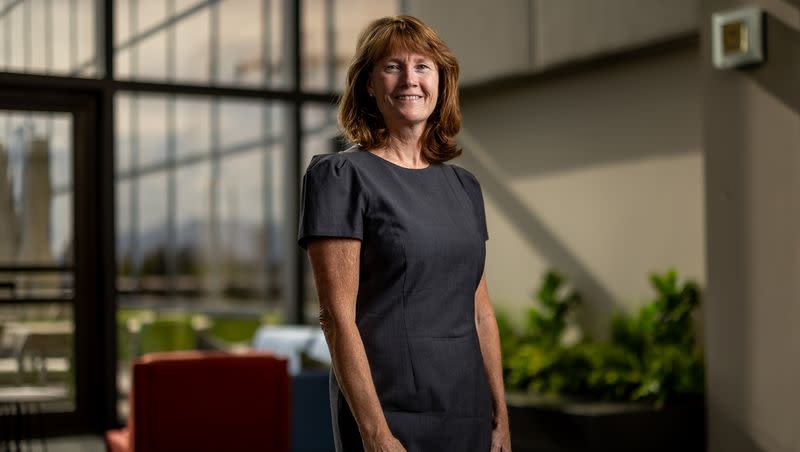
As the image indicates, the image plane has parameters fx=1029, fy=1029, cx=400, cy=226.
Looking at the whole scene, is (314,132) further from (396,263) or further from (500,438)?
(396,263)

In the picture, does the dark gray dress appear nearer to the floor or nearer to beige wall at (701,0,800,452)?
beige wall at (701,0,800,452)

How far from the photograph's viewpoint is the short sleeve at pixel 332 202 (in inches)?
65.4

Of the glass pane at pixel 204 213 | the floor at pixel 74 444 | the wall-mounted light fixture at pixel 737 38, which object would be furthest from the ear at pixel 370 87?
the glass pane at pixel 204 213

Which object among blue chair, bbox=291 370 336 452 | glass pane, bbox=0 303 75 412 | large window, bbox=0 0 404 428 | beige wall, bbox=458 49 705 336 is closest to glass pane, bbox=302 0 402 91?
large window, bbox=0 0 404 428

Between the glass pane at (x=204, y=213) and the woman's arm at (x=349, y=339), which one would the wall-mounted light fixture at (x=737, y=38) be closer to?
the woman's arm at (x=349, y=339)

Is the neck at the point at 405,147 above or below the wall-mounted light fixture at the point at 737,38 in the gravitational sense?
below

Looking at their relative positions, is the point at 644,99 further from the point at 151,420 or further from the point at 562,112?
the point at 151,420

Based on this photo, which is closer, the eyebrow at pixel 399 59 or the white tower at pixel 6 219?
the eyebrow at pixel 399 59

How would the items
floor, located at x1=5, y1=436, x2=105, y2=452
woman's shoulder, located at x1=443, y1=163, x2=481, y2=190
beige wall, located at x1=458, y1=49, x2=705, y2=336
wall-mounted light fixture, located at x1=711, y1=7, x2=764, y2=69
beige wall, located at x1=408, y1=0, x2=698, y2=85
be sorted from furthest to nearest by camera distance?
floor, located at x1=5, y1=436, x2=105, y2=452 < beige wall, located at x1=458, y1=49, x2=705, y2=336 < beige wall, located at x1=408, y1=0, x2=698, y2=85 < wall-mounted light fixture, located at x1=711, y1=7, x2=764, y2=69 < woman's shoulder, located at x1=443, y1=163, x2=481, y2=190

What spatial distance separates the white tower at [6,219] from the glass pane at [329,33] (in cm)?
237

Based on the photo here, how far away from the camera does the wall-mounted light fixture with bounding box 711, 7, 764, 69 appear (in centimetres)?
452

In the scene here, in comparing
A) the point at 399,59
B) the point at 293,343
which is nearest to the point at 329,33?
the point at 293,343

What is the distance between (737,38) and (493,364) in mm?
3282

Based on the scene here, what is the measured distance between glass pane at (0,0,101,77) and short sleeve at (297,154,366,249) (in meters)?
5.90
